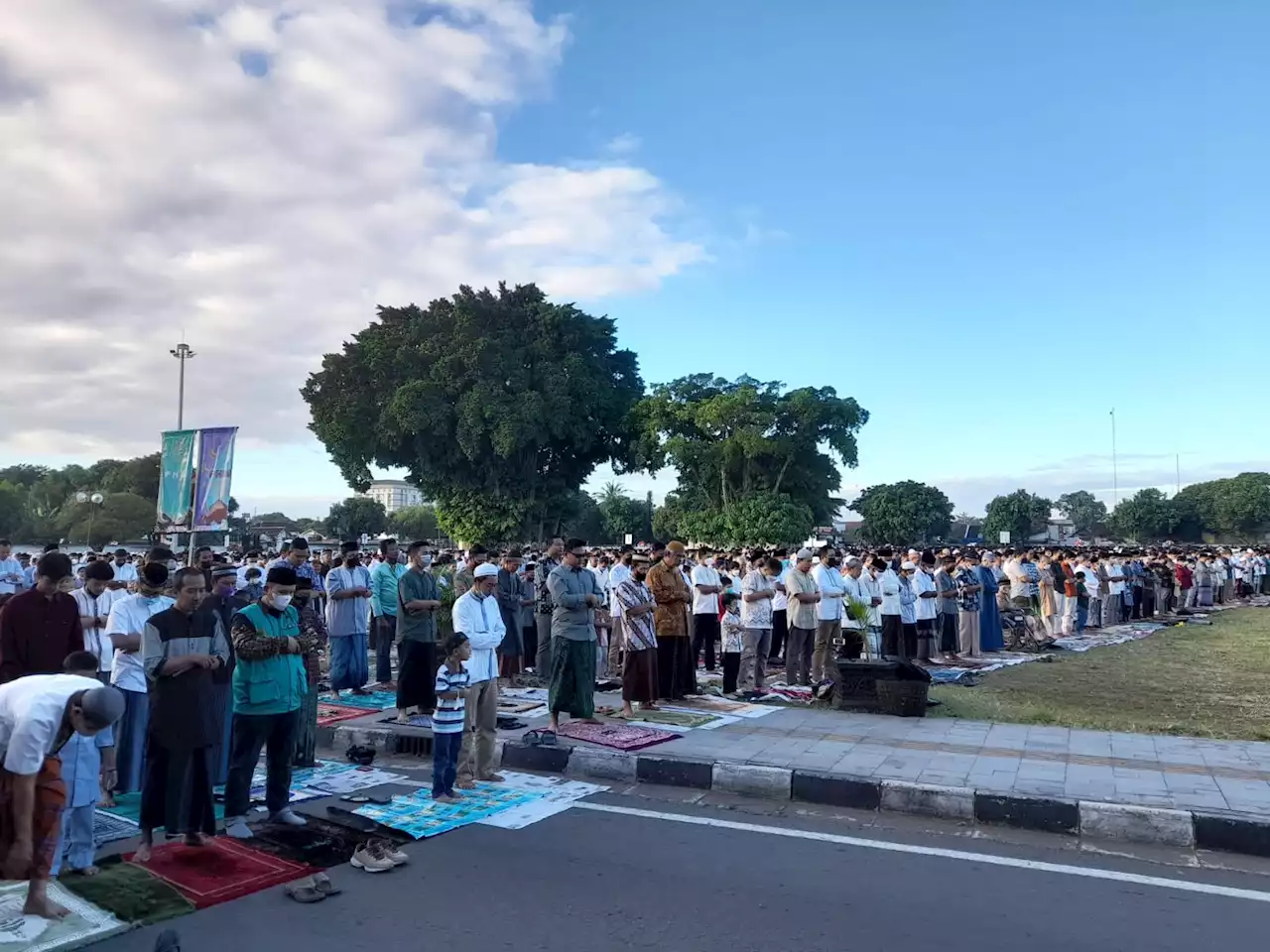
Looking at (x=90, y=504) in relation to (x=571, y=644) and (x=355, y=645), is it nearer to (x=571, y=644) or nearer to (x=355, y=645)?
(x=355, y=645)

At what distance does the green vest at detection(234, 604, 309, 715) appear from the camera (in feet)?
18.8

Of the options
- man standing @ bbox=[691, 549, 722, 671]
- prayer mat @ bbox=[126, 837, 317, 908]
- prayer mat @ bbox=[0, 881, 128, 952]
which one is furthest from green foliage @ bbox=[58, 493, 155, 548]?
prayer mat @ bbox=[0, 881, 128, 952]

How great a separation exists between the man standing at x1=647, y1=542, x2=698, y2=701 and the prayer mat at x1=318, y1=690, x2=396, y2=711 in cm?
302

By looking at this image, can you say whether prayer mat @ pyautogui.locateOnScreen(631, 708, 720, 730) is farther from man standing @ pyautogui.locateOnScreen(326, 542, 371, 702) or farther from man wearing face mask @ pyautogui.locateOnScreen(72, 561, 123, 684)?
man wearing face mask @ pyautogui.locateOnScreen(72, 561, 123, 684)

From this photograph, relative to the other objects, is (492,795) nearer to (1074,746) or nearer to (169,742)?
A: (169,742)

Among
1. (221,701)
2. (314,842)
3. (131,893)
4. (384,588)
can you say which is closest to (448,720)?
(314,842)

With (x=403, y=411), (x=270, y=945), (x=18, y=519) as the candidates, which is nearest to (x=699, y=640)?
(x=270, y=945)

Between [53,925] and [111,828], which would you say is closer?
[53,925]

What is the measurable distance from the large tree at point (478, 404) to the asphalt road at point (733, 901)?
32.1 metres

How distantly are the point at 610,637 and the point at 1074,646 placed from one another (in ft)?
30.3

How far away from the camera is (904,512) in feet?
220

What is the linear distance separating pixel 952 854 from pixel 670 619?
486 centimetres

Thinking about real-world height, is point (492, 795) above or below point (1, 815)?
below

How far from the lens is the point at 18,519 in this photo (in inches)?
2307
